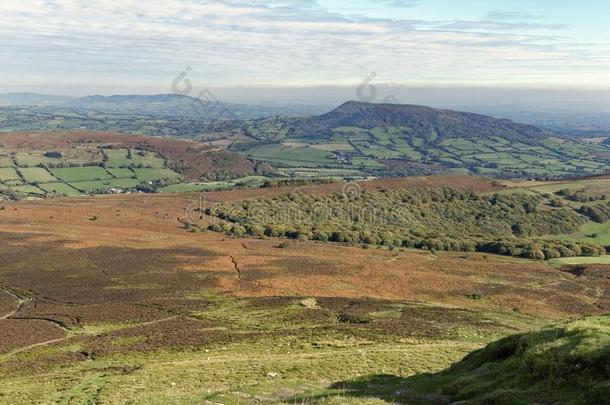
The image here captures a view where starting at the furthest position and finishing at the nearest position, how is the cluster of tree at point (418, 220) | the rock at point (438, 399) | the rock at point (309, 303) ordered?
the cluster of tree at point (418, 220)
the rock at point (309, 303)
the rock at point (438, 399)

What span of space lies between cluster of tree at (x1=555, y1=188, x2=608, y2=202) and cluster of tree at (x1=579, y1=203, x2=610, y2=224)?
22.0 ft

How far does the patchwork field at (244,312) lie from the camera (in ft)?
100

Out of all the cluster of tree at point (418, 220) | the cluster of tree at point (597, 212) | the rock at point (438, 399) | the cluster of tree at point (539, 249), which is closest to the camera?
the rock at point (438, 399)

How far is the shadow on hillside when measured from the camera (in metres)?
24.2

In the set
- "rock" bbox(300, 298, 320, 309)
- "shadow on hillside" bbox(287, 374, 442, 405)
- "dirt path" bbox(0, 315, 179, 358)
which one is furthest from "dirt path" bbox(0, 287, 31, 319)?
"shadow on hillside" bbox(287, 374, 442, 405)

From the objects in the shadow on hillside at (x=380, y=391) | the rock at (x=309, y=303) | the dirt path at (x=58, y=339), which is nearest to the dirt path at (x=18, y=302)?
the dirt path at (x=58, y=339)

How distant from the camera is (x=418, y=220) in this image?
144m

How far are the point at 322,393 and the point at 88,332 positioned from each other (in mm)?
28810

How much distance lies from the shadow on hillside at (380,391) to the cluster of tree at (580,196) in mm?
159618

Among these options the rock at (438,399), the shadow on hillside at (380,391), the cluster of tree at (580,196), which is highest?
the rock at (438,399)

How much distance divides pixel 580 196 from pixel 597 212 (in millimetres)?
13036

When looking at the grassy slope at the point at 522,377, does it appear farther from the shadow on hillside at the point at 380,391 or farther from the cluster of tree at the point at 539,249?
the cluster of tree at the point at 539,249

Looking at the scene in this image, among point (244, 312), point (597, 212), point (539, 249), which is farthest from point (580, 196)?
point (244, 312)

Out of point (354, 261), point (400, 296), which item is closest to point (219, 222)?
point (354, 261)
